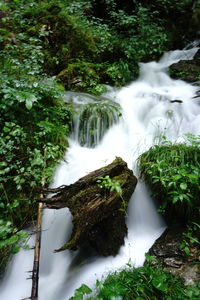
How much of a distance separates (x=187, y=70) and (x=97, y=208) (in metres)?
6.19

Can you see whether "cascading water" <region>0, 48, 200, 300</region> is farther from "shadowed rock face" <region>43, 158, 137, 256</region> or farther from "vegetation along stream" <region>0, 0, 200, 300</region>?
"shadowed rock face" <region>43, 158, 137, 256</region>

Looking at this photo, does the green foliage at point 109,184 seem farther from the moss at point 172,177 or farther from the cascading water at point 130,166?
the cascading water at point 130,166

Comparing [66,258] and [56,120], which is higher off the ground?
[56,120]

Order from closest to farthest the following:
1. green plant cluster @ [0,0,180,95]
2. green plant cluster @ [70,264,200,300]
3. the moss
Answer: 1. green plant cluster @ [70,264,200,300]
2. the moss
3. green plant cluster @ [0,0,180,95]

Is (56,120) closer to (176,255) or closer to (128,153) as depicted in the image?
(128,153)

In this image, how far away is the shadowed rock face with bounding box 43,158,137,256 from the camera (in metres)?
2.26

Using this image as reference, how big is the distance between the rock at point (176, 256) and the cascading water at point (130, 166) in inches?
8.5

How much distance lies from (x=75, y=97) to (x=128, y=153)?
1786mm

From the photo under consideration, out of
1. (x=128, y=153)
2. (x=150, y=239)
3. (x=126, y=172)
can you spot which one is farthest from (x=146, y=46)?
(x=150, y=239)

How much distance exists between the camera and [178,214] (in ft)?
8.85

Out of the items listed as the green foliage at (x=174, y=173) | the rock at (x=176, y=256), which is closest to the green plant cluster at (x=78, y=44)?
the green foliage at (x=174, y=173)

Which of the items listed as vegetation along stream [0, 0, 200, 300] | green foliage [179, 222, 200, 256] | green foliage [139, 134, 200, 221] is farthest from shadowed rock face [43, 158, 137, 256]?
green foliage [179, 222, 200, 256]

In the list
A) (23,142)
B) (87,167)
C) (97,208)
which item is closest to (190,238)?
(97,208)

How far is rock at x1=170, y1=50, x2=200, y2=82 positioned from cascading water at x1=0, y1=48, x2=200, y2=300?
811mm
